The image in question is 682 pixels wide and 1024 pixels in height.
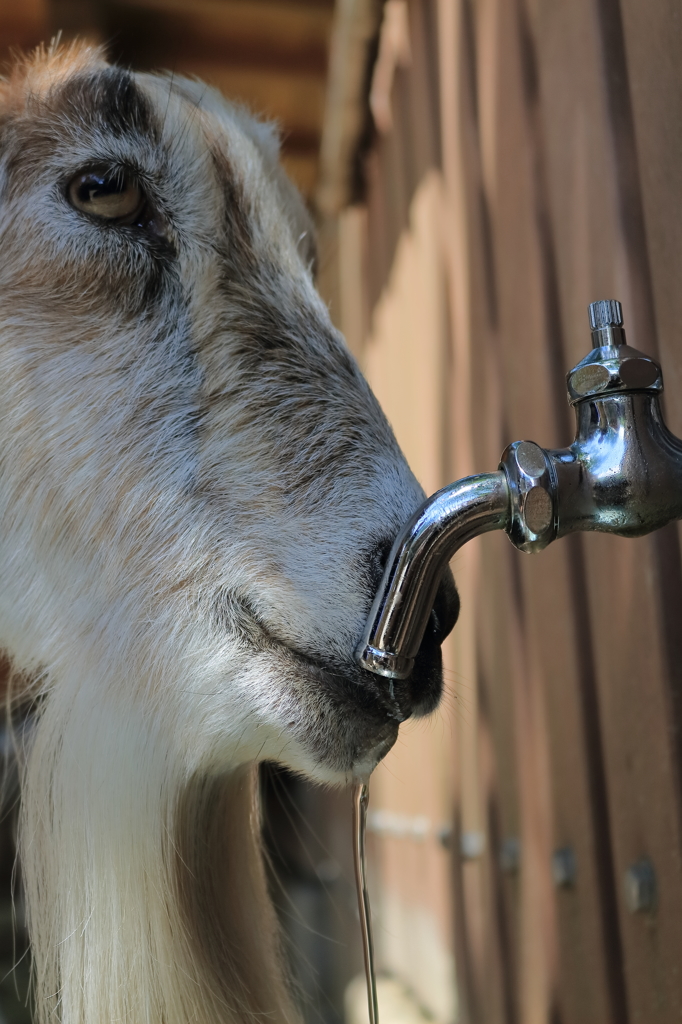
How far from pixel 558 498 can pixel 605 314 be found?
132mm

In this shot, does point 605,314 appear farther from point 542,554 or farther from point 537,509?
point 542,554

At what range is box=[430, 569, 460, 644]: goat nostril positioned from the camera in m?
0.71

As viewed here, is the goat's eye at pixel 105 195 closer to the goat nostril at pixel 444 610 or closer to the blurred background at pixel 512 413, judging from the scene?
the blurred background at pixel 512 413

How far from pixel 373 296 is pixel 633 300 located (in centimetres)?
140

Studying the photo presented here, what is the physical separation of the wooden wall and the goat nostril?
0.15 meters

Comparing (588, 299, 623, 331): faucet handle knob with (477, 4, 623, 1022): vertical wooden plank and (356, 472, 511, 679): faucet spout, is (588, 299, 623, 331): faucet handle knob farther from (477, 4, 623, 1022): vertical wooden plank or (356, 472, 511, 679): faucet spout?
(477, 4, 623, 1022): vertical wooden plank

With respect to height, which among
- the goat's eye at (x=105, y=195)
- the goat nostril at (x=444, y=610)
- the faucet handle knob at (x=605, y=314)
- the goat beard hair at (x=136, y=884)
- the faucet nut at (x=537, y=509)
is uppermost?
the goat's eye at (x=105, y=195)

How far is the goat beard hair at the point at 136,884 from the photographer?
0.82 metres

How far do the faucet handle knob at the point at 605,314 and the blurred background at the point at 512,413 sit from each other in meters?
0.12

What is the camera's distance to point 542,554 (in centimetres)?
104

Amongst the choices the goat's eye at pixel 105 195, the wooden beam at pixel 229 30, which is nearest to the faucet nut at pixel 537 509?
the goat's eye at pixel 105 195

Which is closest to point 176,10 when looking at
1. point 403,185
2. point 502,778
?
point 403,185

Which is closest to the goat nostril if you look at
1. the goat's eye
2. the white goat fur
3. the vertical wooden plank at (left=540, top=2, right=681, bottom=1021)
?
the white goat fur

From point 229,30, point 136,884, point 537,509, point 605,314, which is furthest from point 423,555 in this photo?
point 229,30
